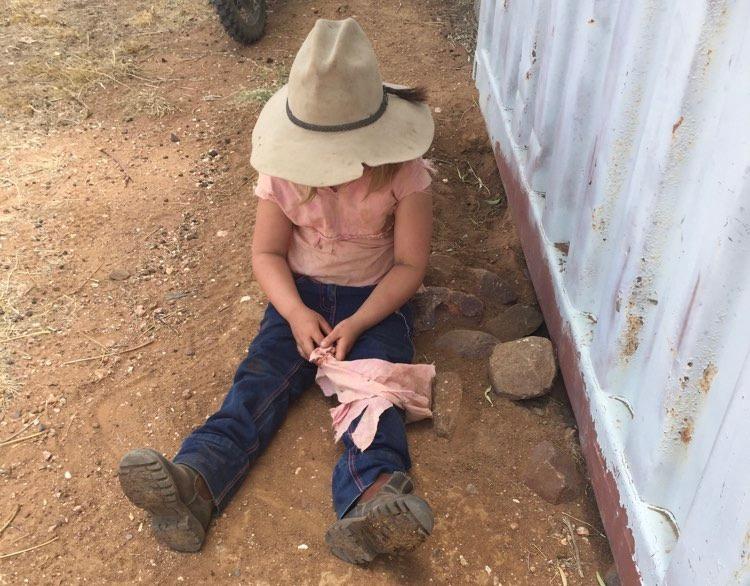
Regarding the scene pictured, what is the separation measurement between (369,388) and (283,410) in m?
0.28

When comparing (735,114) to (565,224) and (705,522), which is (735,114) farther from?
(565,224)

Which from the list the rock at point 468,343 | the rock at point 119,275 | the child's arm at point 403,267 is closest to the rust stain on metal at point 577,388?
the rock at point 468,343

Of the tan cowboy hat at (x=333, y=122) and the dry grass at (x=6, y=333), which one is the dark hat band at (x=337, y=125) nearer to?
the tan cowboy hat at (x=333, y=122)

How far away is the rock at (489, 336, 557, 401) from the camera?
201cm

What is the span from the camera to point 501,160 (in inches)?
115

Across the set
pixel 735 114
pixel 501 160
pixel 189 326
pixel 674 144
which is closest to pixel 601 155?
pixel 674 144

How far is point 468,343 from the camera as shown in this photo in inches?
87.9

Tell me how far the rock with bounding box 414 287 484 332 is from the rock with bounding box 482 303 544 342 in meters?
0.07

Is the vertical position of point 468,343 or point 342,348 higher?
point 342,348

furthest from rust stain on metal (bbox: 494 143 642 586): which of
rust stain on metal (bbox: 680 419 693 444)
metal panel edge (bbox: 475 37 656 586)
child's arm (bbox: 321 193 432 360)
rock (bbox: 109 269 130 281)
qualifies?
rock (bbox: 109 269 130 281)

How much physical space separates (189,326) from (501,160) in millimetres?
1399

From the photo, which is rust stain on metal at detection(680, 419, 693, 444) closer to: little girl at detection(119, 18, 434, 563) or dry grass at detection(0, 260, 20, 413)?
little girl at detection(119, 18, 434, 563)

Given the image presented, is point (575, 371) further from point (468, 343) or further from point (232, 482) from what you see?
point (232, 482)

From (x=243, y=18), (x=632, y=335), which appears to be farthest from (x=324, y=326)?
(x=243, y=18)
